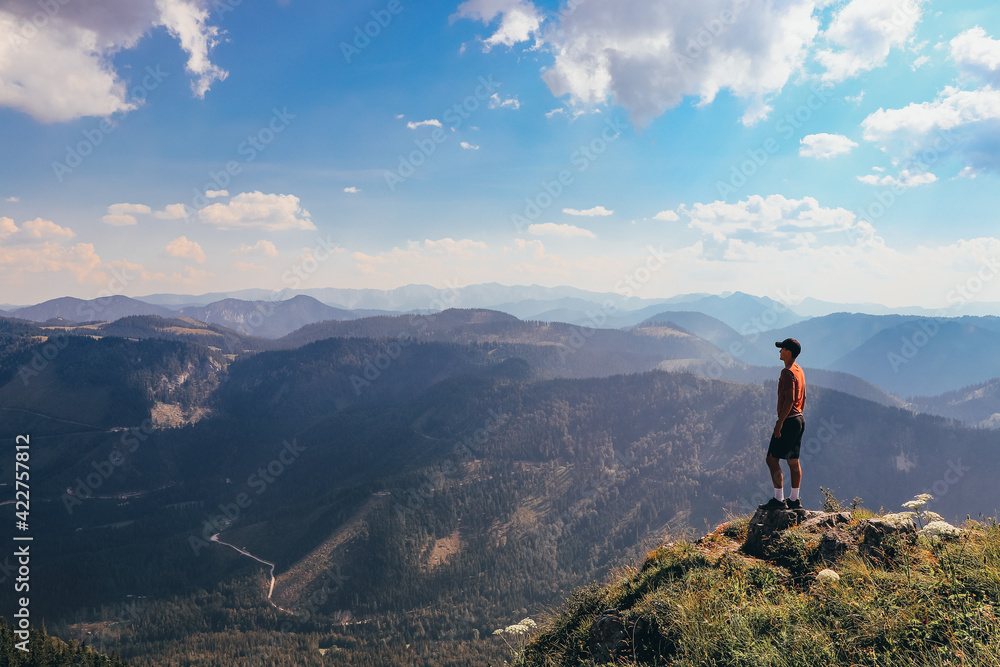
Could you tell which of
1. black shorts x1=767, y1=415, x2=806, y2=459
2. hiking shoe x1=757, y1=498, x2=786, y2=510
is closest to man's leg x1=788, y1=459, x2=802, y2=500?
black shorts x1=767, y1=415, x2=806, y2=459

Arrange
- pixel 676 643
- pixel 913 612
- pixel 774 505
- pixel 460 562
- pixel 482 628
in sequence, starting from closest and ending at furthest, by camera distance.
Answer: pixel 913 612 < pixel 676 643 < pixel 774 505 < pixel 482 628 < pixel 460 562

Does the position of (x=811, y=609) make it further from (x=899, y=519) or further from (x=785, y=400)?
(x=785, y=400)

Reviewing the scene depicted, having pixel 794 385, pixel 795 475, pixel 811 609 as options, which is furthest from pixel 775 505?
pixel 811 609

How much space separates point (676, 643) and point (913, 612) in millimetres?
5383

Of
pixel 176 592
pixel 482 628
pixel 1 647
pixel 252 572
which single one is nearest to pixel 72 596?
pixel 176 592

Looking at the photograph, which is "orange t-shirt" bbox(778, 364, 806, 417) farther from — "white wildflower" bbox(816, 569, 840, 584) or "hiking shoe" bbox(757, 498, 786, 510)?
"white wildflower" bbox(816, 569, 840, 584)

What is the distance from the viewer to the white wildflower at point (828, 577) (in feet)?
41.2

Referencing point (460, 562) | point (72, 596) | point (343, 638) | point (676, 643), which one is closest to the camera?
point (676, 643)

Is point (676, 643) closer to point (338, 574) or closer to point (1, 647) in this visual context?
point (1, 647)

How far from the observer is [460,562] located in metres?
196

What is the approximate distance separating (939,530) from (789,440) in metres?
4.55

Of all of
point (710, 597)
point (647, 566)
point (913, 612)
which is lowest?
point (647, 566)

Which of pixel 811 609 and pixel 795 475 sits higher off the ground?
pixel 795 475

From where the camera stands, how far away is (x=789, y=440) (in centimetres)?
1739
